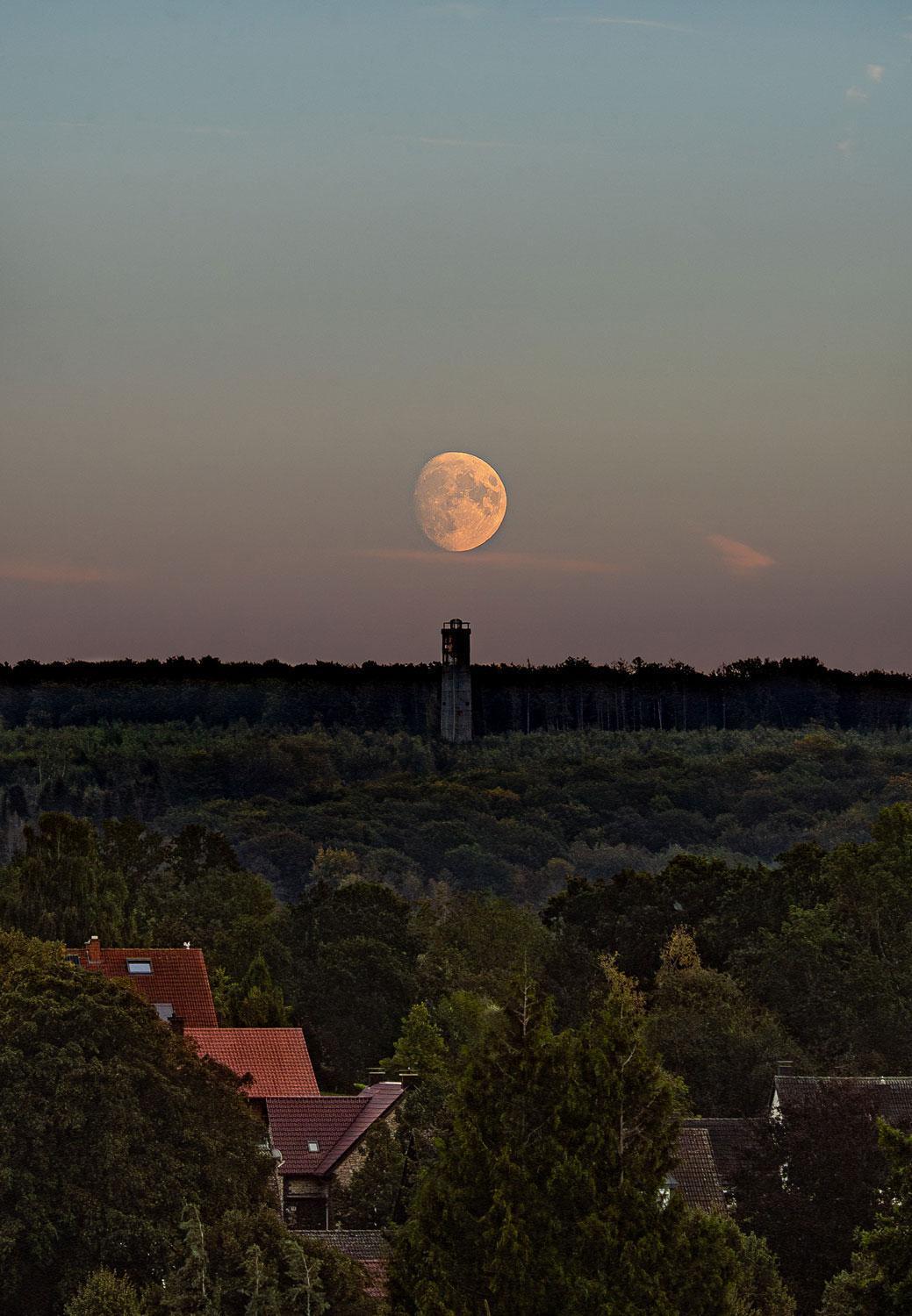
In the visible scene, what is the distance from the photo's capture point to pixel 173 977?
59625mm

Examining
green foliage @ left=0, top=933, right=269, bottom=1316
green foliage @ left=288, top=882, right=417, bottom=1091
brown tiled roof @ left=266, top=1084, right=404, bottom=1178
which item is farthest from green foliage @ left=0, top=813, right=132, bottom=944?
green foliage @ left=0, top=933, right=269, bottom=1316

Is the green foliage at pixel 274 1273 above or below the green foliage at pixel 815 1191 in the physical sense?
above

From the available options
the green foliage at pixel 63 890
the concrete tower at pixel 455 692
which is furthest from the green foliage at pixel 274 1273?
the concrete tower at pixel 455 692

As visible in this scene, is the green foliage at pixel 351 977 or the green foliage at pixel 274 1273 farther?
the green foliage at pixel 351 977

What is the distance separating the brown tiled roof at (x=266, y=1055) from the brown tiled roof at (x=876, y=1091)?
12877mm

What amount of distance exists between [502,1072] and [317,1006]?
5012 centimetres

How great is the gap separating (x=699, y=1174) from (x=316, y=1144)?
7.74 m

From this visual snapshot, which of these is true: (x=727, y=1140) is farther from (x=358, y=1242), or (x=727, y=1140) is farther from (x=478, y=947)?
(x=478, y=947)

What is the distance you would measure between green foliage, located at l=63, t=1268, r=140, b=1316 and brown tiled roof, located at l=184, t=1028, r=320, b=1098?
24.5 meters

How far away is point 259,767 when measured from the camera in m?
180

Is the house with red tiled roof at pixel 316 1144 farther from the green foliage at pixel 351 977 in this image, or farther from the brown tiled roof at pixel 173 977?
the green foliage at pixel 351 977

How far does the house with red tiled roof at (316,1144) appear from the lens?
1588 inches

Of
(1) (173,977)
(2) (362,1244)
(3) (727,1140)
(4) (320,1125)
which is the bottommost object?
(2) (362,1244)

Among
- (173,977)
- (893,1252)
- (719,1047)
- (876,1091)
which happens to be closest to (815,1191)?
(876,1091)
